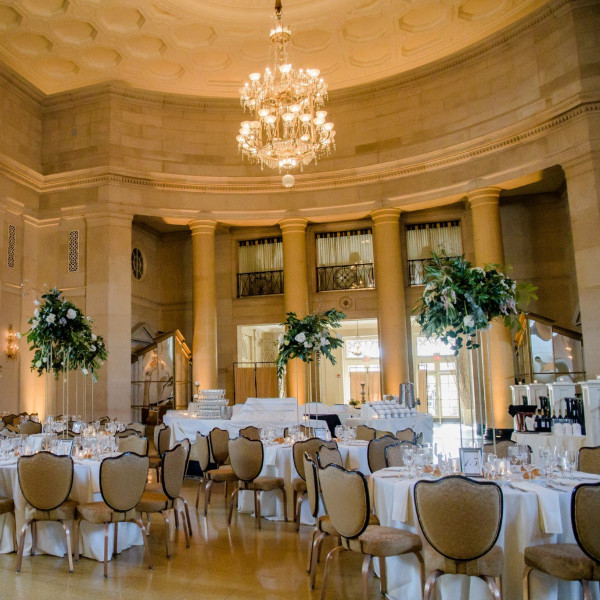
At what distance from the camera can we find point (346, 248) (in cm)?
1709

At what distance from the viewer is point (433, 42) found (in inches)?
570

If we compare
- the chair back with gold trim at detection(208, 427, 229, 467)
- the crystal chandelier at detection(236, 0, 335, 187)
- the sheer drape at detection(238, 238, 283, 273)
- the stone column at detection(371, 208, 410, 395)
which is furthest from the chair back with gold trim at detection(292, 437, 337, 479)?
the sheer drape at detection(238, 238, 283, 273)

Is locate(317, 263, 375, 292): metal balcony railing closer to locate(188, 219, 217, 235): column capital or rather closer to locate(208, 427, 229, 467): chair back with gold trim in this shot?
locate(188, 219, 217, 235): column capital

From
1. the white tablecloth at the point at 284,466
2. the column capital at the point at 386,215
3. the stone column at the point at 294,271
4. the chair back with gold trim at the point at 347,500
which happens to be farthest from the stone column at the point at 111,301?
the chair back with gold trim at the point at 347,500

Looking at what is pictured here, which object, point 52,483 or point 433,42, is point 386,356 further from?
point 52,483

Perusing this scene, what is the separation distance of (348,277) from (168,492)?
Result: 11948mm

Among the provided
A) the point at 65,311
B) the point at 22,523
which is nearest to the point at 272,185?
the point at 65,311

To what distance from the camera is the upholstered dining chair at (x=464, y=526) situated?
3.61 m

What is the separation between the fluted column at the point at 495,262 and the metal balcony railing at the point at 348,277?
340 cm

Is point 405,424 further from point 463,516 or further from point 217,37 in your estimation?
point 217,37

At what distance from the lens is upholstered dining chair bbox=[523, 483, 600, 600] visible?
346 cm

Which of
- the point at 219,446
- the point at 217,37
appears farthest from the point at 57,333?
the point at 217,37

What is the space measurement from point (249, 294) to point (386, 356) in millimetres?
4717

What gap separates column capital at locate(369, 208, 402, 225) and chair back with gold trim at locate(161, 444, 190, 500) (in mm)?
10518
